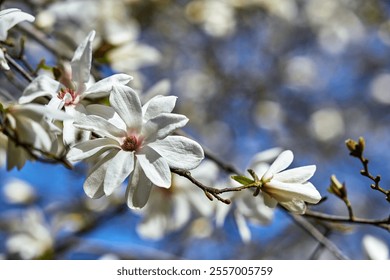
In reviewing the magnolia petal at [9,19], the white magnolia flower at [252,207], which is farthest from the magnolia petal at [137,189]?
the white magnolia flower at [252,207]

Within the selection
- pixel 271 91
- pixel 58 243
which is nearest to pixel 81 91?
pixel 58 243

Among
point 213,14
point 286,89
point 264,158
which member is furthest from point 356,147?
point 286,89

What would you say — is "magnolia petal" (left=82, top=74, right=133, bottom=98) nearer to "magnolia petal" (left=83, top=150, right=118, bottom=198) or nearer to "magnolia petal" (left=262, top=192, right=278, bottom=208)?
"magnolia petal" (left=83, top=150, right=118, bottom=198)

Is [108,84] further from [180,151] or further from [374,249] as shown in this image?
[374,249]

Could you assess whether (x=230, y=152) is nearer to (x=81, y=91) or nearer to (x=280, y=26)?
(x=280, y=26)

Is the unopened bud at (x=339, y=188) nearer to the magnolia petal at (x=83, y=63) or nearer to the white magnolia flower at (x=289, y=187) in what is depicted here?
the white magnolia flower at (x=289, y=187)
